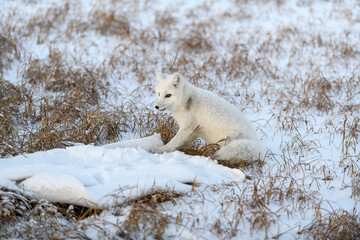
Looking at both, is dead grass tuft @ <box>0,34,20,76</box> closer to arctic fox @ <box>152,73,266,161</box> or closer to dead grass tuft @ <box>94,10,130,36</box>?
dead grass tuft @ <box>94,10,130,36</box>

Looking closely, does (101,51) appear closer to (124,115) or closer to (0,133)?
(124,115)

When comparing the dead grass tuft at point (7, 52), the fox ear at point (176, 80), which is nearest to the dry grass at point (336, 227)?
the fox ear at point (176, 80)

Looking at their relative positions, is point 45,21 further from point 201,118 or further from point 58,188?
point 58,188

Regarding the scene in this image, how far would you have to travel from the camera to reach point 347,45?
8555 mm

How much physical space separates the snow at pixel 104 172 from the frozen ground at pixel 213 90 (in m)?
0.01

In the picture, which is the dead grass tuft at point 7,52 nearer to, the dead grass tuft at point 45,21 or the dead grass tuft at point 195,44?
the dead grass tuft at point 45,21

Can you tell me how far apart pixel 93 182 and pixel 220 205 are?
4.25ft

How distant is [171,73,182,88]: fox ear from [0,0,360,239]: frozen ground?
804 mm

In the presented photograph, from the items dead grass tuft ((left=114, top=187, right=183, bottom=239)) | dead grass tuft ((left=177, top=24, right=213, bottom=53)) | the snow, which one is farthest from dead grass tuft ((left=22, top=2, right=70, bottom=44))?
dead grass tuft ((left=114, top=187, right=183, bottom=239))

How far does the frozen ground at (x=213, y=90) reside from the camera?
319cm

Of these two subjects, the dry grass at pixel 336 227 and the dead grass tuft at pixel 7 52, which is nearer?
the dry grass at pixel 336 227

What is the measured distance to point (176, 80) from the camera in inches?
178

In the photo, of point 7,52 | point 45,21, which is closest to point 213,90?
point 7,52

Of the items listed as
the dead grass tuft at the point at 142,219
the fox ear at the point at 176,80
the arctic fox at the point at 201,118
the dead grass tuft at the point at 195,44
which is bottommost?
the dead grass tuft at the point at 142,219
